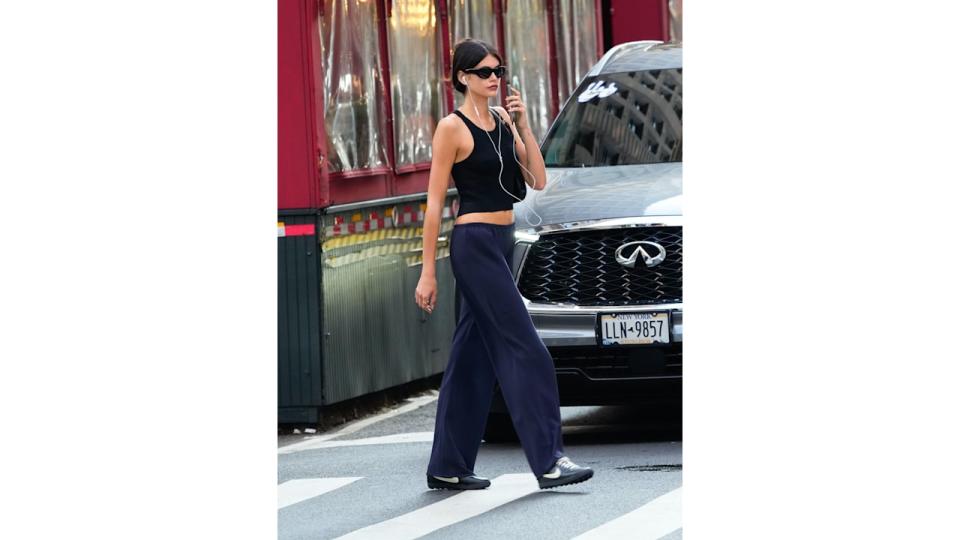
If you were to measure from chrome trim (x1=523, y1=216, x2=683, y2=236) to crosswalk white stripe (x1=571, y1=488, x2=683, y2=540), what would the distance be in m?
1.85

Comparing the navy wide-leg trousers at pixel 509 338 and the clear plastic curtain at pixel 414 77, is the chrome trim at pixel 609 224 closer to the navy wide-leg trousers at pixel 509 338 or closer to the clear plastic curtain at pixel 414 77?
the navy wide-leg trousers at pixel 509 338

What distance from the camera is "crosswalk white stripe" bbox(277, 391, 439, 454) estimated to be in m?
11.6

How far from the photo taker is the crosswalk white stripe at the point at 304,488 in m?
9.41

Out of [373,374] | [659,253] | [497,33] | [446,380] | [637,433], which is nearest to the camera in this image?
[446,380]

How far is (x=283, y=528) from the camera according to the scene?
8.58 m

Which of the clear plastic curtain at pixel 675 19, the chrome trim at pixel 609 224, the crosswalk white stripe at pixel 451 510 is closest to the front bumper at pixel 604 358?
the chrome trim at pixel 609 224

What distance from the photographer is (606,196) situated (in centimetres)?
1047

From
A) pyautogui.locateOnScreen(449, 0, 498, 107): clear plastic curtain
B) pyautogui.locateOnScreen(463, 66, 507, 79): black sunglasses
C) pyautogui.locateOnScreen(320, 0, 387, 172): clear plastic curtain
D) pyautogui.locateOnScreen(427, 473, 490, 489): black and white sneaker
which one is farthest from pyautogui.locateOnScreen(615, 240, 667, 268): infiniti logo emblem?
pyautogui.locateOnScreen(449, 0, 498, 107): clear plastic curtain

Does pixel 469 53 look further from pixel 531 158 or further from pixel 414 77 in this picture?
pixel 414 77
